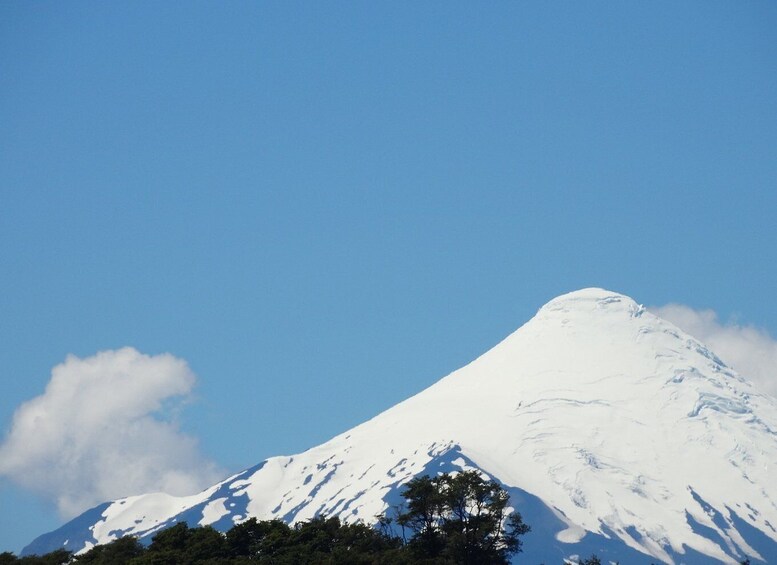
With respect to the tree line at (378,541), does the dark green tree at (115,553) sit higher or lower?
higher

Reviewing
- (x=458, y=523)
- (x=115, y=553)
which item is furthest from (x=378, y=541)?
(x=115, y=553)

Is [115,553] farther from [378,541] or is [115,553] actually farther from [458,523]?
[458,523]

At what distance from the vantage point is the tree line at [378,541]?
13900cm

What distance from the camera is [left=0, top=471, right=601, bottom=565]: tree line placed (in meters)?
139

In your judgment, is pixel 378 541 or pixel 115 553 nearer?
pixel 378 541

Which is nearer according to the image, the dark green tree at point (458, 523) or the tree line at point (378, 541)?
the tree line at point (378, 541)

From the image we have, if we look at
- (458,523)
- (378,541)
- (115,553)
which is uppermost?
(115,553)

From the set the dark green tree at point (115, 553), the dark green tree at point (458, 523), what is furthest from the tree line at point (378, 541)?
the dark green tree at point (115, 553)

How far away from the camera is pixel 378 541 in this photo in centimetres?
14638

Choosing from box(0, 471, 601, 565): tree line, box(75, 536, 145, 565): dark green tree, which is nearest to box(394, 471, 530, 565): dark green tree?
box(0, 471, 601, 565): tree line

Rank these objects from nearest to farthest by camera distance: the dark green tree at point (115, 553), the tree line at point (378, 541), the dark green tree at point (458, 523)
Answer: the tree line at point (378, 541) → the dark green tree at point (458, 523) → the dark green tree at point (115, 553)

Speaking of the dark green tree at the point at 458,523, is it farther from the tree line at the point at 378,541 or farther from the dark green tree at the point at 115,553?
the dark green tree at the point at 115,553

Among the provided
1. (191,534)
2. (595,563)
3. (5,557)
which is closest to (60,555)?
(5,557)

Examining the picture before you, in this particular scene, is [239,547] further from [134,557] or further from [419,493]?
[419,493]
